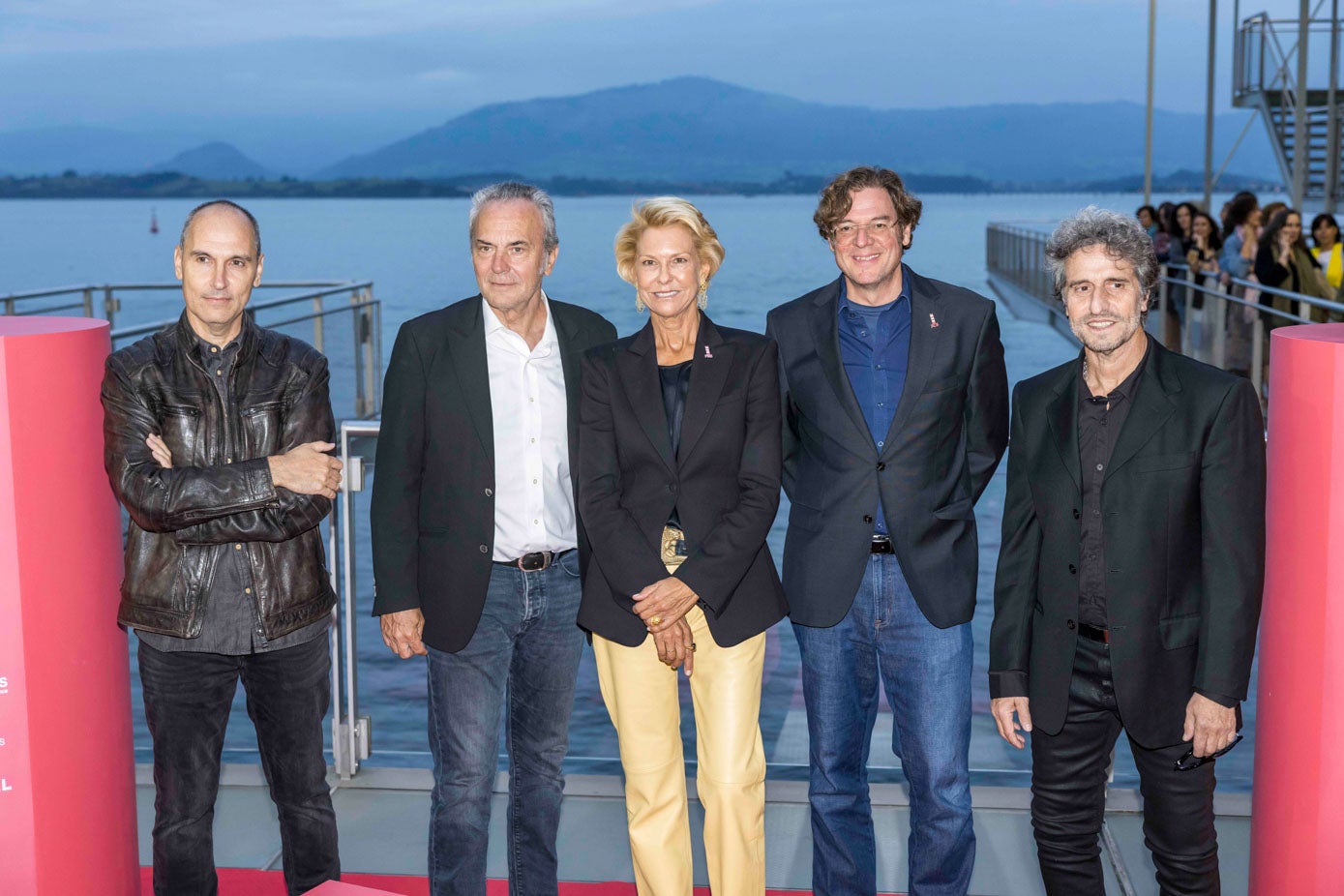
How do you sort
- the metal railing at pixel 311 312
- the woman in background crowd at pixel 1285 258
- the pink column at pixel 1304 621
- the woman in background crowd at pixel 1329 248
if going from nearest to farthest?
the pink column at pixel 1304 621, the metal railing at pixel 311 312, the woman in background crowd at pixel 1285 258, the woman in background crowd at pixel 1329 248

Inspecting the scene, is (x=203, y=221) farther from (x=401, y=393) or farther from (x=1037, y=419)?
(x=1037, y=419)

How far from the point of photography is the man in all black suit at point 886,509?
9.09ft

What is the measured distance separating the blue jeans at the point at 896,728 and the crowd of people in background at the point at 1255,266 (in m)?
4.59

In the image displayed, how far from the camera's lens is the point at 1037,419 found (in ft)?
8.64

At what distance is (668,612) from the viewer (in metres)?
2.63

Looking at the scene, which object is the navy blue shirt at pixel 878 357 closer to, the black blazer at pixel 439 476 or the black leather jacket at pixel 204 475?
the black blazer at pixel 439 476

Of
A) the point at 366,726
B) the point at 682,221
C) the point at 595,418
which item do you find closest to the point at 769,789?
the point at 366,726

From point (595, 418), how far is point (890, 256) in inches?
27.6

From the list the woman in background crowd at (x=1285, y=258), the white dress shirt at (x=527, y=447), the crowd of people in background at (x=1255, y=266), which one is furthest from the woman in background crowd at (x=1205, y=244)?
the white dress shirt at (x=527, y=447)

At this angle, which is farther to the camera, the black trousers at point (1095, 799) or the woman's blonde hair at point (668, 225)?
the woman's blonde hair at point (668, 225)

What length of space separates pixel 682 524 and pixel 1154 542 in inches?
35.4

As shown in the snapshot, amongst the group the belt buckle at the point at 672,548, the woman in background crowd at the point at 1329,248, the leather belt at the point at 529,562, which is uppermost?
the woman in background crowd at the point at 1329,248

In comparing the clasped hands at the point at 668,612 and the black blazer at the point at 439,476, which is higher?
the black blazer at the point at 439,476

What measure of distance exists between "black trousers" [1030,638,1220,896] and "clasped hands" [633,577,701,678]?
0.70 metres
